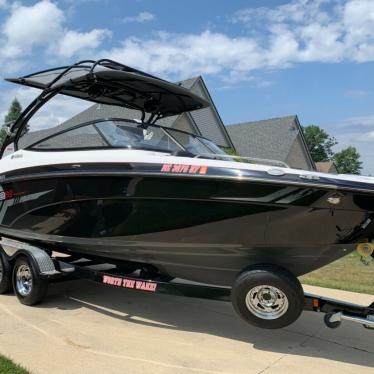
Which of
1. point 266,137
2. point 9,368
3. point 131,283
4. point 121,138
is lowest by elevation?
point 9,368

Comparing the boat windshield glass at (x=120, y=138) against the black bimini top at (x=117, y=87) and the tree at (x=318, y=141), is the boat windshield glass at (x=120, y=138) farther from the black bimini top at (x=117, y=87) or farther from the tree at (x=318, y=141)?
the tree at (x=318, y=141)

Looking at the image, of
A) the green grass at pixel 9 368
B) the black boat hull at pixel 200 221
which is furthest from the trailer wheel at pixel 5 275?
the green grass at pixel 9 368

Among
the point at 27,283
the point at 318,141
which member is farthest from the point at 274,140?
the point at 318,141

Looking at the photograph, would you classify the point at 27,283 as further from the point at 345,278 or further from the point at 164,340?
the point at 345,278

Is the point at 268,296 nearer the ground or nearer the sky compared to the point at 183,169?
nearer the ground

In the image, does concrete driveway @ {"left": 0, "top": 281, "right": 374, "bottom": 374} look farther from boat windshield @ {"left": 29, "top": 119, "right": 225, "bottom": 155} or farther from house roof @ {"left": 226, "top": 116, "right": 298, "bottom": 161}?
house roof @ {"left": 226, "top": 116, "right": 298, "bottom": 161}

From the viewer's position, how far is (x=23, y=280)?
5277 millimetres

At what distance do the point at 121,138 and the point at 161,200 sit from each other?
92 cm

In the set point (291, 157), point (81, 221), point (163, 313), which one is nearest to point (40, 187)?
point (81, 221)

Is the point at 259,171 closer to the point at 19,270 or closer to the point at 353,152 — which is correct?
the point at 19,270

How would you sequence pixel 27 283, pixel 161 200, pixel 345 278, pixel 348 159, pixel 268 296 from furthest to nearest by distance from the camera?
pixel 348 159 → pixel 345 278 → pixel 27 283 → pixel 161 200 → pixel 268 296

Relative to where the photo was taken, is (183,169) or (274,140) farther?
(274,140)

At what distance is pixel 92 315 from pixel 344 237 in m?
2.67

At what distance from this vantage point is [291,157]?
104ft
